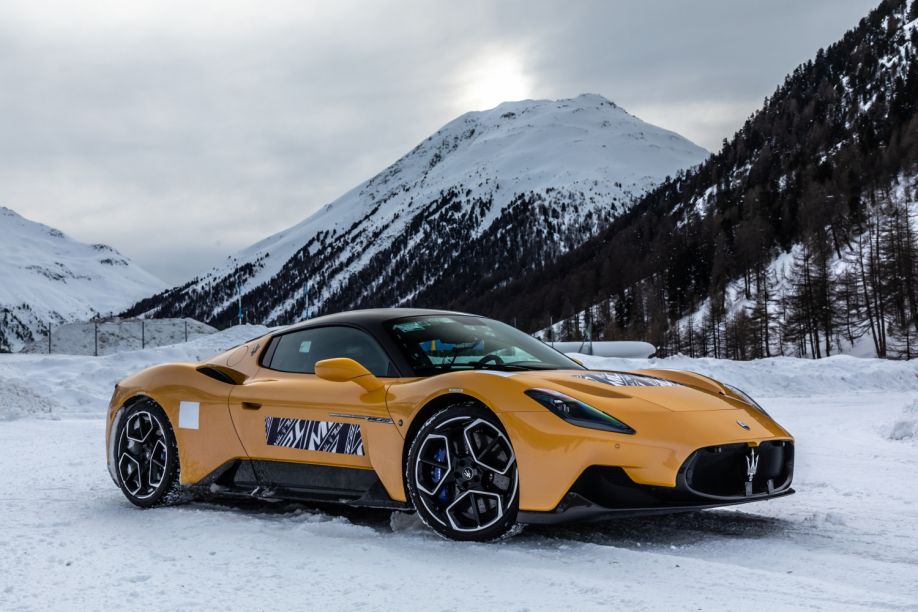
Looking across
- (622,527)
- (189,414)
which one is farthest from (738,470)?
(189,414)

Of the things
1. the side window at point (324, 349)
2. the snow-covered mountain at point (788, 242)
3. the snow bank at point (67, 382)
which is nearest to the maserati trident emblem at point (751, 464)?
the side window at point (324, 349)

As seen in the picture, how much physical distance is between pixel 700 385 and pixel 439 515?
5.74 ft

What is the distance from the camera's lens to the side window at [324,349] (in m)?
4.95

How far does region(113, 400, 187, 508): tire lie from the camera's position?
5566mm

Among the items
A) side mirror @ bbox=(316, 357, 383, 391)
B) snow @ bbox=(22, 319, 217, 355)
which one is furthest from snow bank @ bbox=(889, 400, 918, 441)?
snow @ bbox=(22, 319, 217, 355)

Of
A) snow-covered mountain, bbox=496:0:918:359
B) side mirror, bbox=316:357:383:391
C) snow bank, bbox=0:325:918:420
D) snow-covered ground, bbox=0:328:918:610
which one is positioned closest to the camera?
snow-covered ground, bbox=0:328:918:610

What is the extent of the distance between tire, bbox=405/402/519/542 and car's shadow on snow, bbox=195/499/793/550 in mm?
168

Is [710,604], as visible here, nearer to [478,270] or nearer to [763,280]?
[763,280]

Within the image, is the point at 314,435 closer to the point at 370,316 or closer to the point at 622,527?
the point at 370,316

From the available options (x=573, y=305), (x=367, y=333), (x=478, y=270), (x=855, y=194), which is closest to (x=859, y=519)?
(x=367, y=333)

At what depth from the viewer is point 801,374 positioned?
21.6 metres

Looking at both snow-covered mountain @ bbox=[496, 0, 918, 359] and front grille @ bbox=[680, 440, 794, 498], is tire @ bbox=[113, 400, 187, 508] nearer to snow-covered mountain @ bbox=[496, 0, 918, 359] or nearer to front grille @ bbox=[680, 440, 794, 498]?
front grille @ bbox=[680, 440, 794, 498]

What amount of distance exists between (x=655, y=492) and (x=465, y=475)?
0.89 metres

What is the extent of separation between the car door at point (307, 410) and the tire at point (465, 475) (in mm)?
319
